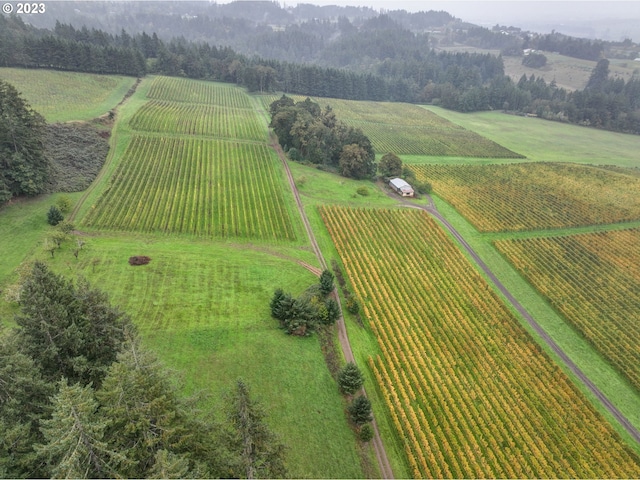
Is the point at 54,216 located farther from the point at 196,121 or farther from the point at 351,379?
the point at 196,121

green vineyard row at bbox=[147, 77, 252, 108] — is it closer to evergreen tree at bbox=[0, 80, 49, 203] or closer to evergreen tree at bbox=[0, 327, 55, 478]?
evergreen tree at bbox=[0, 80, 49, 203]

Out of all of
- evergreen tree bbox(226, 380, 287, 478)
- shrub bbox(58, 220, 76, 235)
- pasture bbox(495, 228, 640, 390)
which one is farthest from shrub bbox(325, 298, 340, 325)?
shrub bbox(58, 220, 76, 235)

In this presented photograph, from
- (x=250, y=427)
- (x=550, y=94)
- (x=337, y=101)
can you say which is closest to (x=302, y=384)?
(x=250, y=427)

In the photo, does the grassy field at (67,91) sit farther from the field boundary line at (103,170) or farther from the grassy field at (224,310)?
the grassy field at (224,310)

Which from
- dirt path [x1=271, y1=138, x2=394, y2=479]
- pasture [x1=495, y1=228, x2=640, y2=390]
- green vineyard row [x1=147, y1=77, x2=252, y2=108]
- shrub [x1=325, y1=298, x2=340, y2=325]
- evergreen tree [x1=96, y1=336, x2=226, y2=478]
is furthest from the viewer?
green vineyard row [x1=147, y1=77, x2=252, y2=108]

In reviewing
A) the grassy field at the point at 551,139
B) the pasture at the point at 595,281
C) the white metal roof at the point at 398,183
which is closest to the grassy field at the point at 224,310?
the white metal roof at the point at 398,183

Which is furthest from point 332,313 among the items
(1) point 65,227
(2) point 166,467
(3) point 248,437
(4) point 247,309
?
(1) point 65,227

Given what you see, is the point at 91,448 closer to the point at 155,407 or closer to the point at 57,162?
the point at 155,407
